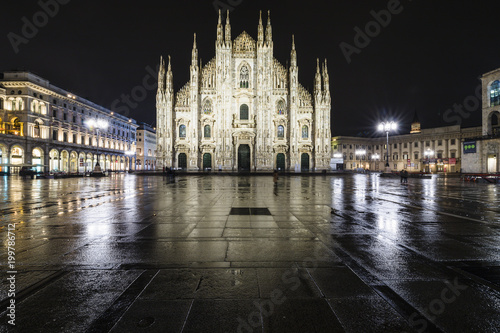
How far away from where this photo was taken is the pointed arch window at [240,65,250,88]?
1924 inches

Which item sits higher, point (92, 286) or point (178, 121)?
point (178, 121)

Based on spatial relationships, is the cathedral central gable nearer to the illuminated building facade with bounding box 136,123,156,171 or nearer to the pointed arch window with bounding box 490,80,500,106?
the pointed arch window with bounding box 490,80,500,106

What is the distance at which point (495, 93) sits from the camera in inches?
1681

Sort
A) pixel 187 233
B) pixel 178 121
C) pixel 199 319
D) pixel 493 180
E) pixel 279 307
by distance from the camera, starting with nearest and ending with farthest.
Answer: pixel 199 319 → pixel 279 307 → pixel 187 233 → pixel 493 180 → pixel 178 121

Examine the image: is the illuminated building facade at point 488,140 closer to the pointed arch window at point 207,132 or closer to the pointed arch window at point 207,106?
the pointed arch window at point 207,132

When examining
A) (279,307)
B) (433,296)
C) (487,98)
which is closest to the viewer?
(279,307)

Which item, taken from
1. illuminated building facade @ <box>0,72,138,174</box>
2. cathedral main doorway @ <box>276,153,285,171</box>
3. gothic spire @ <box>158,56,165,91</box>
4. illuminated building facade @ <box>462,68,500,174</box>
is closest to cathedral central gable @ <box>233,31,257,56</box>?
gothic spire @ <box>158,56,165,91</box>

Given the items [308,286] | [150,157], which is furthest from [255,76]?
[150,157]

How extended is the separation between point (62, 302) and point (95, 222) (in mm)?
4915

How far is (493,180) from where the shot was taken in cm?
2689

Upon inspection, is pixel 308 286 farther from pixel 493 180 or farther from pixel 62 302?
pixel 493 180

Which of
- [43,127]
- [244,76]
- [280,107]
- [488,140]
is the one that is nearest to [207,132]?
[244,76]

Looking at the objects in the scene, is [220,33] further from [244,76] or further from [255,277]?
[255,277]

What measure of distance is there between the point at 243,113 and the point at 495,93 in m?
42.2
